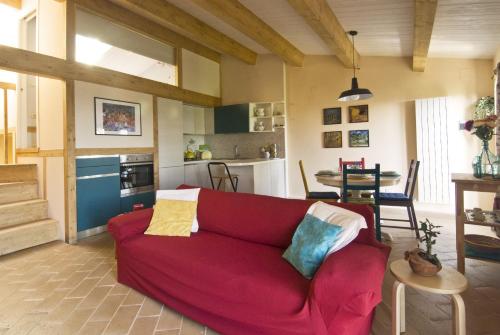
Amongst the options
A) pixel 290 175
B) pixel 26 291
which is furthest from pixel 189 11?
pixel 26 291

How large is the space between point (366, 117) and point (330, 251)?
4408 millimetres

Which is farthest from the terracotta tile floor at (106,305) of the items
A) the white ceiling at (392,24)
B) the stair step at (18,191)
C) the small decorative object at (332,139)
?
the small decorative object at (332,139)

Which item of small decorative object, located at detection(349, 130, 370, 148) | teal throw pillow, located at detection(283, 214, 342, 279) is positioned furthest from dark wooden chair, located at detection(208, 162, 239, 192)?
teal throw pillow, located at detection(283, 214, 342, 279)

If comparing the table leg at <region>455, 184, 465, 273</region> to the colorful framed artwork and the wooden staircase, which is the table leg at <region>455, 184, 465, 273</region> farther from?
the wooden staircase

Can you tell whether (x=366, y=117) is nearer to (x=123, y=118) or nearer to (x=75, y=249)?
(x=123, y=118)

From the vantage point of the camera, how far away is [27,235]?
3.40m

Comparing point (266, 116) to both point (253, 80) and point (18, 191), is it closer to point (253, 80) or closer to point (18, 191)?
point (253, 80)

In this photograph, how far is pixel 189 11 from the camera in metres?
4.38

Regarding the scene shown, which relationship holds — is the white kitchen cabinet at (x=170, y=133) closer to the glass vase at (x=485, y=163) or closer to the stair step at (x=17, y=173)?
the stair step at (x=17, y=173)

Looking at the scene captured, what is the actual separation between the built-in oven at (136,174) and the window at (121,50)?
1392 mm

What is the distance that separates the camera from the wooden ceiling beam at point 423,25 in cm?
267

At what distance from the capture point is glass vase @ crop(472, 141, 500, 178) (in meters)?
2.39

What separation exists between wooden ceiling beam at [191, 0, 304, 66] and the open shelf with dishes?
3.29 feet

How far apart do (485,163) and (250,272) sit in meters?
2.32
